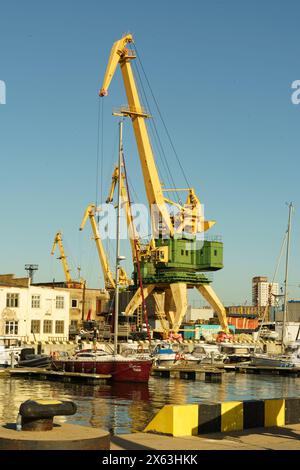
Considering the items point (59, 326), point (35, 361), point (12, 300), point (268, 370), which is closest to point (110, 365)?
point (35, 361)

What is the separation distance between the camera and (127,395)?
4962 centimetres

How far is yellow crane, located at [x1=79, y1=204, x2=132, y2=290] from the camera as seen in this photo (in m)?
127

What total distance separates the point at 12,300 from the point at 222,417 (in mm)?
69128

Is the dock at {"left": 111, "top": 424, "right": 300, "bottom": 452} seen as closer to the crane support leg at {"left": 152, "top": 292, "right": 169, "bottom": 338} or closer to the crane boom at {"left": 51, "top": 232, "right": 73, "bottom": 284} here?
the crane support leg at {"left": 152, "top": 292, "right": 169, "bottom": 338}

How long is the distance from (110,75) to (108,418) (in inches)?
3072

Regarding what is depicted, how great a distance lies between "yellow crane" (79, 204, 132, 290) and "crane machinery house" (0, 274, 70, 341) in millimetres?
34094

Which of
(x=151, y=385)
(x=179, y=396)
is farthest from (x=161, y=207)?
(x=179, y=396)

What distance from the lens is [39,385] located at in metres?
55.6

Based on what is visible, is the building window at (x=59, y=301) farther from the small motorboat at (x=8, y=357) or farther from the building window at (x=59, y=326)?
the small motorboat at (x=8, y=357)

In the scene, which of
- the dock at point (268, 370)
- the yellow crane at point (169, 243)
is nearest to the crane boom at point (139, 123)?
the yellow crane at point (169, 243)

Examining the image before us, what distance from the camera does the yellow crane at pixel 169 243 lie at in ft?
354

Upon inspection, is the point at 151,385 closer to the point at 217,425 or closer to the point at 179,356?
the point at 179,356

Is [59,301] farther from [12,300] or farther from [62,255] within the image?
[62,255]

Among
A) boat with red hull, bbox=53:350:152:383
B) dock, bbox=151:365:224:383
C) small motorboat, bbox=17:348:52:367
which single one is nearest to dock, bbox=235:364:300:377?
dock, bbox=151:365:224:383
